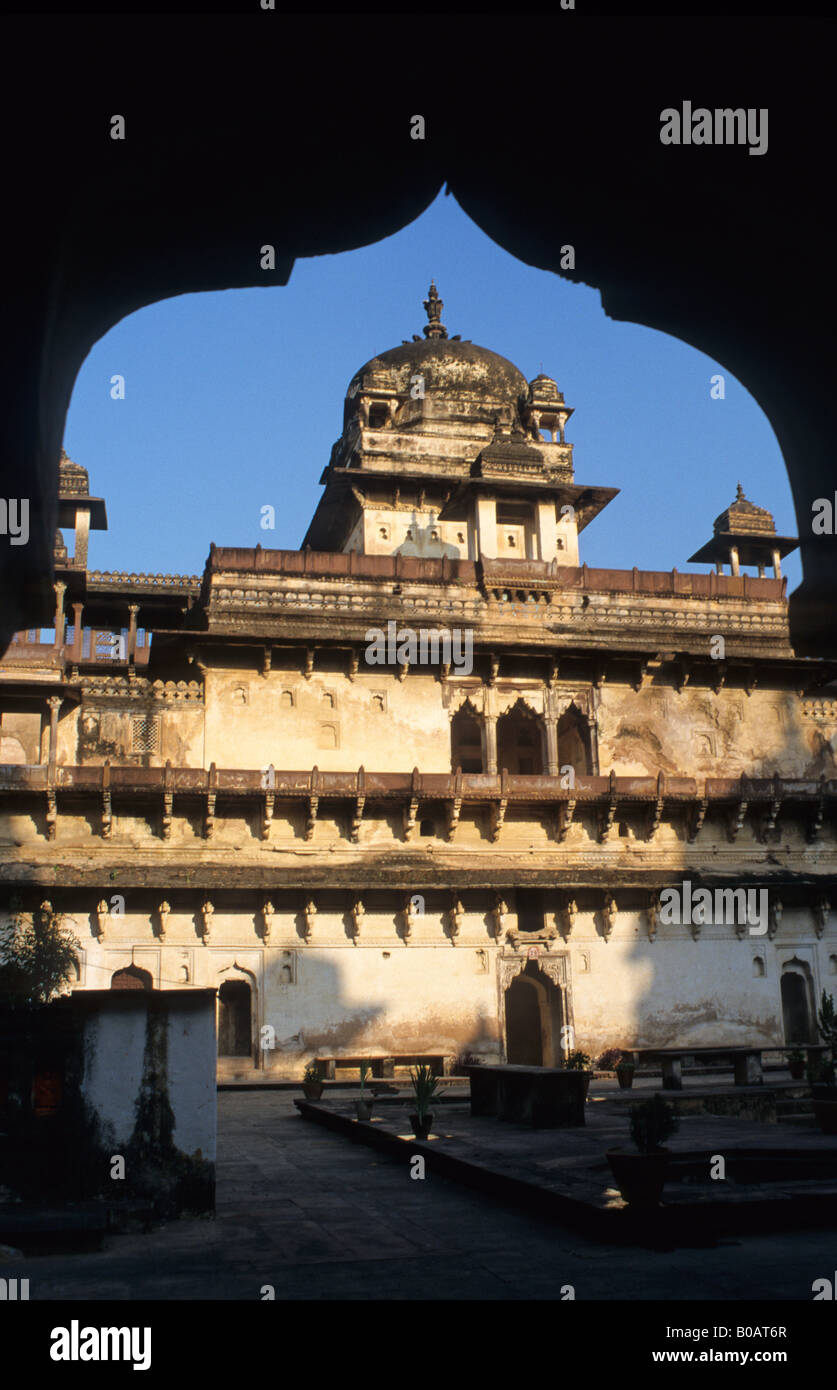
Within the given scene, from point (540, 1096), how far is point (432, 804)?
12943mm

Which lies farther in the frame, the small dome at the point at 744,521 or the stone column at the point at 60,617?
the small dome at the point at 744,521

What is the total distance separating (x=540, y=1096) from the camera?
515 inches

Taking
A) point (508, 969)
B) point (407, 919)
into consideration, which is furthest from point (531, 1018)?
point (407, 919)

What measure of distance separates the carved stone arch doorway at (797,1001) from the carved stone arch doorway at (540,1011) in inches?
199

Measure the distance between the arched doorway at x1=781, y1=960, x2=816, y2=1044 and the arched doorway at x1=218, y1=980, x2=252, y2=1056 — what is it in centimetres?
1132

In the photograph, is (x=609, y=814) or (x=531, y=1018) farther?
(x=531, y=1018)

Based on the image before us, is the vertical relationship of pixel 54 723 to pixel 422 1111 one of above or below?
above

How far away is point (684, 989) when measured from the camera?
25.8m

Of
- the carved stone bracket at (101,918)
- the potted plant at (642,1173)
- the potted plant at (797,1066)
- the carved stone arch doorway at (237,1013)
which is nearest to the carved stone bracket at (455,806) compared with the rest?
the carved stone arch doorway at (237,1013)

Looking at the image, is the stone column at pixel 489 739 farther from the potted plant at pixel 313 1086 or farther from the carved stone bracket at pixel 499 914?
the potted plant at pixel 313 1086

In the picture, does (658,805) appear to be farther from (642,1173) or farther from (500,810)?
(642,1173)

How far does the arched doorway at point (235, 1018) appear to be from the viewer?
78.6ft

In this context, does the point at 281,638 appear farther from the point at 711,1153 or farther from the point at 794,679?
the point at 711,1153
